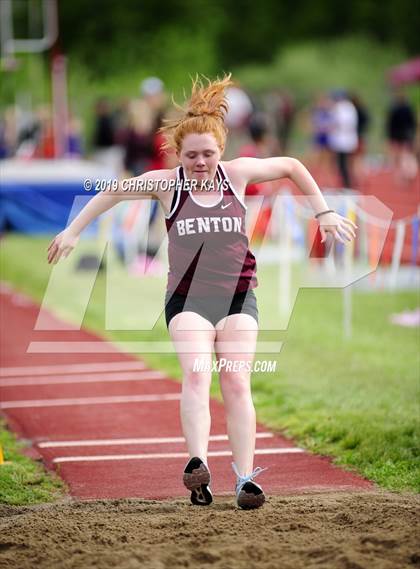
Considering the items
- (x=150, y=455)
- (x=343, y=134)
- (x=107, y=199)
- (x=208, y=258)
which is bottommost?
(x=150, y=455)

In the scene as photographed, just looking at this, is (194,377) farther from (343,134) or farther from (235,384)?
(343,134)

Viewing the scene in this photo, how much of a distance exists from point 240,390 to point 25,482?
1513 mm

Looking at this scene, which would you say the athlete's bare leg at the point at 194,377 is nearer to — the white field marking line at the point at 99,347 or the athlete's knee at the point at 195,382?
the athlete's knee at the point at 195,382

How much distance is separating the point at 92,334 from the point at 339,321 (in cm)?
248

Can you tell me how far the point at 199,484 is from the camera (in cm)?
557

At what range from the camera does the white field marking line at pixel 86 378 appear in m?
9.75

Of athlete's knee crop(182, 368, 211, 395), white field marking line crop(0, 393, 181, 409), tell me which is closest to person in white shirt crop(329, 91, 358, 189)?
white field marking line crop(0, 393, 181, 409)

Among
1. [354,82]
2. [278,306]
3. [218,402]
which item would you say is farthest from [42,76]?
[218,402]

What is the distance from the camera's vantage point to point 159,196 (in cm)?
582

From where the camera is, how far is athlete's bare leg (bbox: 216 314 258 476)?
566 cm

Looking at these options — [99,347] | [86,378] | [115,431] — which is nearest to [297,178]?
[115,431]

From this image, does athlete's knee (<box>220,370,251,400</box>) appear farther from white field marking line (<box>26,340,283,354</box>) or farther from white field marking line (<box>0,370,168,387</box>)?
white field marking line (<box>26,340,283,354</box>)

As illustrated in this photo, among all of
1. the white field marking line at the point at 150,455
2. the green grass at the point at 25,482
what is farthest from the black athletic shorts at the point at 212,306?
the white field marking line at the point at 150,455

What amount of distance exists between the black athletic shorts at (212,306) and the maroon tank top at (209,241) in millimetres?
31
